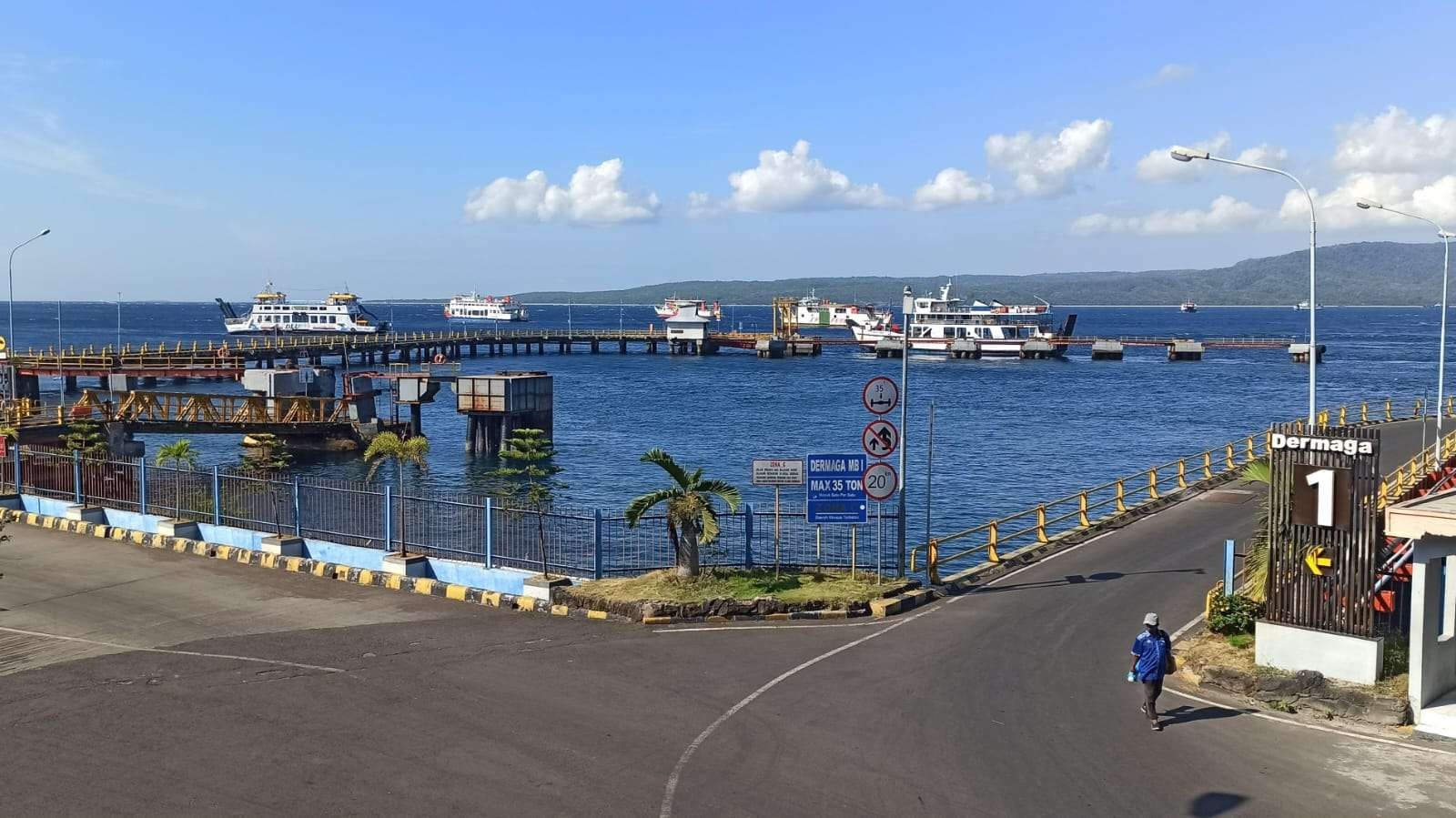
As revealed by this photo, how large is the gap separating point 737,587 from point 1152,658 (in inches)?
295

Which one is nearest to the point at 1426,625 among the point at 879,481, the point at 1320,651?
the point at 1320,651

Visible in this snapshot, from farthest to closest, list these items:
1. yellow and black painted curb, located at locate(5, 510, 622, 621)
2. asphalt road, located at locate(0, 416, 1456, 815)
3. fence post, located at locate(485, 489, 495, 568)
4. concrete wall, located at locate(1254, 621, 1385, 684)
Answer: fence post, located at locate(485, 489, 495, 568) → yellow and black painted curb, located at locate(5, 510, 622, 621) → concrete wall, located at locate(1254, 621, 1385, 684) → asphalt road, located at locate(0, 416, 1456, 815)

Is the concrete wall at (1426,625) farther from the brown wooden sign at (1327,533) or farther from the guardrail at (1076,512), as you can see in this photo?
the guardrail at (1076,512)

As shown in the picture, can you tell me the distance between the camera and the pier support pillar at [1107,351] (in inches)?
5335

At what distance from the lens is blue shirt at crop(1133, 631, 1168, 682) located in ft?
42.0

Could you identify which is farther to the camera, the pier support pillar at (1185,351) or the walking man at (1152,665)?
the pier support pillar at (1185,351)

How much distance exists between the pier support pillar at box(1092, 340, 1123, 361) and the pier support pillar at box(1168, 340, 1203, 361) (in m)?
5.70

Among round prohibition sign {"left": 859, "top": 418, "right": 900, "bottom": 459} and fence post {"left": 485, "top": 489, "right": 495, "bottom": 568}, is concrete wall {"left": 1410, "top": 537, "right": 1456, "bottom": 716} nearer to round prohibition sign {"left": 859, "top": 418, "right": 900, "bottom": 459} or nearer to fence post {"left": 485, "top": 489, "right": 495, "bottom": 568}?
round prohibition sign {"left": 859, "top": 418, "right": 900, "bottom": 459}

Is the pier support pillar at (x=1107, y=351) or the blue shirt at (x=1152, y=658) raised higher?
the pier support pillar at (x=1107, y=351)

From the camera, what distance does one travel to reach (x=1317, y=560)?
14273mm

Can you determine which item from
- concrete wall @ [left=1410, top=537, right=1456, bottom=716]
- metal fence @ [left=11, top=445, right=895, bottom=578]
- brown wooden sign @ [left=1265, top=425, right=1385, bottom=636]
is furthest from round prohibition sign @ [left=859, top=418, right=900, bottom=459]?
concrete wall @ [left=1410, top=537, right=1456, bottom=716]

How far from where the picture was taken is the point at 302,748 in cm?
1197

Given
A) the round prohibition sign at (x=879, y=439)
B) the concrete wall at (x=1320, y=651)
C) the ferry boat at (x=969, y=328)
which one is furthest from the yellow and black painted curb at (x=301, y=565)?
the ferry boat at (x=969, y=328)

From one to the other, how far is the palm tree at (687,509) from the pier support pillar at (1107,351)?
4907 inches
